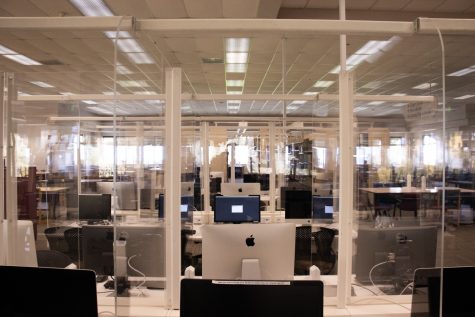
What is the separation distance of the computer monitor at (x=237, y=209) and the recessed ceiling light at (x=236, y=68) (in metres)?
3.98

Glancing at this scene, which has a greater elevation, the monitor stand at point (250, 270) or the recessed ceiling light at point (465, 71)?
the recessed ceiling light at point (465, 71)

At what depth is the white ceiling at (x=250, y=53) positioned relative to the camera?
326 cm

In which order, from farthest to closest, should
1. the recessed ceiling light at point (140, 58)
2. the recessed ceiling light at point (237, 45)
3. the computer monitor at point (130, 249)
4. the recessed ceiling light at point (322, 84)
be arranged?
the recessed ceiling light at point (322, 84)
the recessed ceiling light at point (140, 58)
the recessed ceiling light at point (237, 45)
the computer monitor at point (130, 249)

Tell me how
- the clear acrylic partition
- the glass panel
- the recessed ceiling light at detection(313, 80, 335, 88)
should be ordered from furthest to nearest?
the recessed ceiling light at detection(313, 80, 335, 88), the glass panel, the clear acrylic partition

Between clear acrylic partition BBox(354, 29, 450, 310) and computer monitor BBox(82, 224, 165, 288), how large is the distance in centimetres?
143

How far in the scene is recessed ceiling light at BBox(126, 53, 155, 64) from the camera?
6.81 m

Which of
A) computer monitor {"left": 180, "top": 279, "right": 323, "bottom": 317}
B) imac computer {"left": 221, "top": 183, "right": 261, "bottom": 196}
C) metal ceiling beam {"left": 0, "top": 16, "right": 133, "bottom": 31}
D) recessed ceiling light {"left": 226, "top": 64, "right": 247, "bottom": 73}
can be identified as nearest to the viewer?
computer monitor {"left": 180, "top": 279, "right": 323, "bottom": 317}

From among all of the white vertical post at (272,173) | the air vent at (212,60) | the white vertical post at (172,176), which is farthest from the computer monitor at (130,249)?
the air vent at (212,60)

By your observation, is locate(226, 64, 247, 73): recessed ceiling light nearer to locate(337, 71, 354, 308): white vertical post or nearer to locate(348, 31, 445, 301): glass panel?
locate(348, 31, 445, 301): glass panel

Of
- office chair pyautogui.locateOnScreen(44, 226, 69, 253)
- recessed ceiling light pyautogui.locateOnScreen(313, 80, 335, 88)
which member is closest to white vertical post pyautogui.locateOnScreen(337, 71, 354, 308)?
office chair pyautogui.locateOnScreen(44, 226, 69, 253)

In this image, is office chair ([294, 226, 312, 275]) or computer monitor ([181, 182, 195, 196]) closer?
computer monitor ([181, 182, 195, 196])

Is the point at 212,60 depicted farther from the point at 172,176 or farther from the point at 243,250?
the point at 243,250

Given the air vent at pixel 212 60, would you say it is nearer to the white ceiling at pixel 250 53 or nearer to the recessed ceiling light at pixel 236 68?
the white ceiling at pixel 250 53

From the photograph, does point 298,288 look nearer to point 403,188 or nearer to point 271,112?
point 403,188
